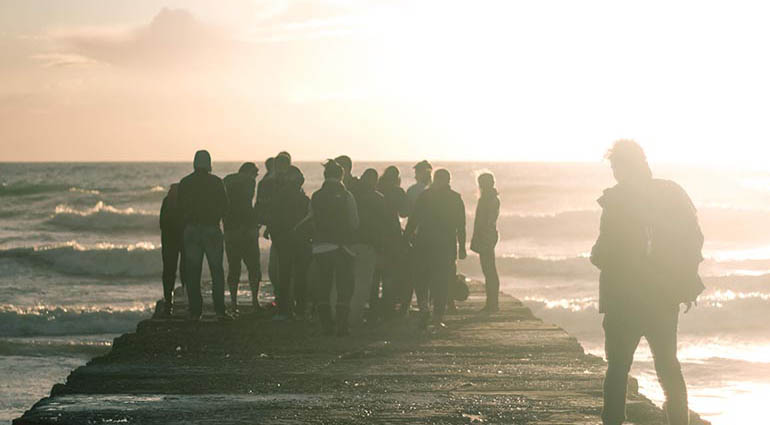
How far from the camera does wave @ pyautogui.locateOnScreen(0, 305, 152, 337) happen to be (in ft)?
59.3

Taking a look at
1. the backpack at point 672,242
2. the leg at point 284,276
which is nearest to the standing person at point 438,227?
the leg at point 284,276

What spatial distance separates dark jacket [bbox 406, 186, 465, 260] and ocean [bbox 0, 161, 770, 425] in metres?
1.49

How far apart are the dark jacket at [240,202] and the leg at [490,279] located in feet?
9.28

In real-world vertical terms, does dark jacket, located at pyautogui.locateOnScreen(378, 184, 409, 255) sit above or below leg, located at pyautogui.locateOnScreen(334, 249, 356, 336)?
above

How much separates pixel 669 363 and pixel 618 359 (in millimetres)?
296

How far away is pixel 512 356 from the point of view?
8891 millimetres

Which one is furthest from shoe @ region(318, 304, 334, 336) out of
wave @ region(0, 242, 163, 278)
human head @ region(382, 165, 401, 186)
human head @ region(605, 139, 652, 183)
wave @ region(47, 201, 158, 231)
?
wave @ region(47, 201, 158, 231)

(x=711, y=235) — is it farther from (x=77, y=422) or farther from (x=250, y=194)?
(x=77, y=422)

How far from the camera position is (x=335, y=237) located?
9500mm

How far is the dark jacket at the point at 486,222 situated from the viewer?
1148cm

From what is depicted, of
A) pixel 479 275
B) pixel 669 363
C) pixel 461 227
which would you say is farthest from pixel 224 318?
→ pixel 479 275

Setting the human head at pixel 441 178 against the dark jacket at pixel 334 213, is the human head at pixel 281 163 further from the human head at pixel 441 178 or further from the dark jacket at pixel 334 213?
the human head at pixel 441 178

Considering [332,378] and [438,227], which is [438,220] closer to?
[438,227]

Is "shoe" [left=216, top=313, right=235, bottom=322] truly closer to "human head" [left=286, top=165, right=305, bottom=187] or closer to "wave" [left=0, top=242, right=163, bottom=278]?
"human head" [left=286, top=165, right=305, bottom=187]
